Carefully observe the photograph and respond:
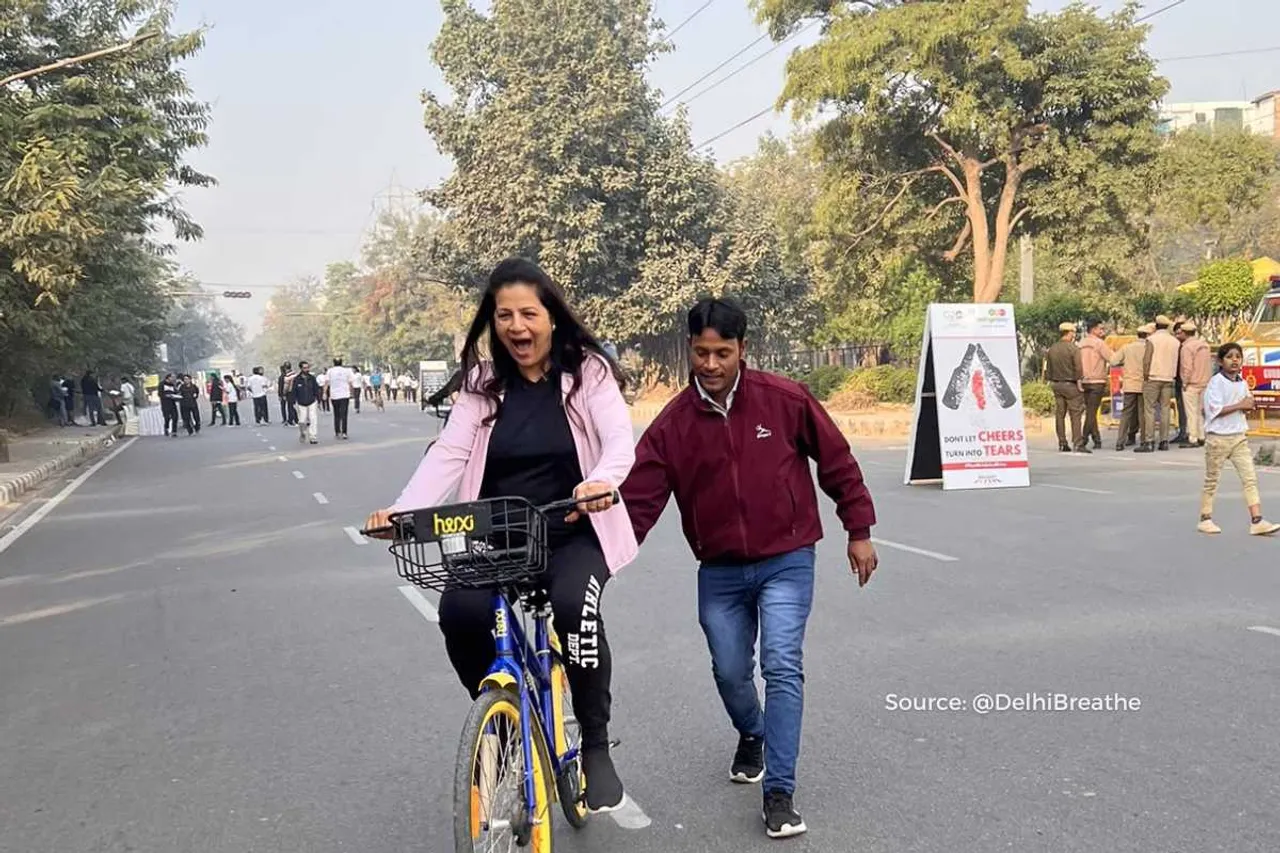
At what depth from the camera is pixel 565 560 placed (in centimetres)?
357

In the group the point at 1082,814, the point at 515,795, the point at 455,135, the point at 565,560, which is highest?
the point at 455,135

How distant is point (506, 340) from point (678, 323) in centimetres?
3131

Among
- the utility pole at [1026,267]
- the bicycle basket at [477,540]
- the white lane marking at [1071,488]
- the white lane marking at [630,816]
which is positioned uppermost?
the utility pole at [1026,267]

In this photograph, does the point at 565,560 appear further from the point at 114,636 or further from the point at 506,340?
the point at 114,636

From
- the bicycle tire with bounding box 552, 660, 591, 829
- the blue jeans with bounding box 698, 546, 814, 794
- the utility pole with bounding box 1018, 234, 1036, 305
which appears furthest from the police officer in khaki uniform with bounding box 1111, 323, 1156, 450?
the bicycle tire with bounding box 552, 660, 591, 829

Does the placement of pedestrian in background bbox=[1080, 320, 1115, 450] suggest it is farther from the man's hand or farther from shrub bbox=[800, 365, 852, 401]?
the man's hand

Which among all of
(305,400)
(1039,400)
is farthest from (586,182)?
(1039,400)

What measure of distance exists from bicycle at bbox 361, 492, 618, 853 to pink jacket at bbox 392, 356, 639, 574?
0.75 ft

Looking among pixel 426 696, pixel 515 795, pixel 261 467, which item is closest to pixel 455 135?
pixel 261 467

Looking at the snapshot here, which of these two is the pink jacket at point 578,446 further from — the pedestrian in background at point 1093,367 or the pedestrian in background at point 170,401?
the pedestrian in background at point 170,401

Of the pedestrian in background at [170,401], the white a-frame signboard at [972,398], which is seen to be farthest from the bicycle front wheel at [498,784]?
the pedestrian in background at [170,401]

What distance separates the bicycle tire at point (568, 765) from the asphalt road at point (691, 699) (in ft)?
0.51

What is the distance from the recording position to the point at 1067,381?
16953mm

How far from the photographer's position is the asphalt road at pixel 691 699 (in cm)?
412
